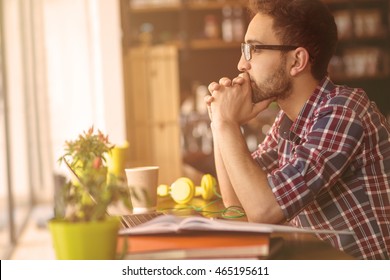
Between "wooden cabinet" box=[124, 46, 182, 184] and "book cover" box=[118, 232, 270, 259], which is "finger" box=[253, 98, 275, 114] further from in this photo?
"wooden cabinet" box=[124, 46, 182, 184]

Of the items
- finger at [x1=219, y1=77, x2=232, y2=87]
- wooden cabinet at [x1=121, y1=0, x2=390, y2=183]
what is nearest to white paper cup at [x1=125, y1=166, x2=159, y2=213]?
finger at [x1=219, y1=77, x2=232, y2=87]

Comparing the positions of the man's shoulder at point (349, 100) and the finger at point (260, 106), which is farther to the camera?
the finger at point (260, 106)

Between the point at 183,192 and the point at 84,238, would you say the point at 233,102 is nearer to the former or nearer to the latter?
the point at 183,192

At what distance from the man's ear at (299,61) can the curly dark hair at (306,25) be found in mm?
16

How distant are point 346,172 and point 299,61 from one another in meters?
0.28

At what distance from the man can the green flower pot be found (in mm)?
418

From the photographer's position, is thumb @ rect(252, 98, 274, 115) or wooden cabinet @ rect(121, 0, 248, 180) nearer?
thumb @ rect(252, 98, 274, 115)

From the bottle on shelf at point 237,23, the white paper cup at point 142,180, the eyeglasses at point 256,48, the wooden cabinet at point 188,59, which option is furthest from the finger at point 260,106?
the bottle on shelf at point 237,23

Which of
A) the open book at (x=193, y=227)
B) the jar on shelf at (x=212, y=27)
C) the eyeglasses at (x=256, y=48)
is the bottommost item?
the open book at (x=193, y=227)

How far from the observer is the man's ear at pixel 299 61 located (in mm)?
1447

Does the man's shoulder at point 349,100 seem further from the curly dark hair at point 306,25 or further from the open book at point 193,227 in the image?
the open book at point 193,227

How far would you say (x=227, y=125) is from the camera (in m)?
1.33

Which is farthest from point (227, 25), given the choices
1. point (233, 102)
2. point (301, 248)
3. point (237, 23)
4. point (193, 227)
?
point (193, 227)

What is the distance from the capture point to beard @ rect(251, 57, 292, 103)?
1445 mm
